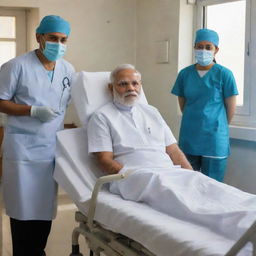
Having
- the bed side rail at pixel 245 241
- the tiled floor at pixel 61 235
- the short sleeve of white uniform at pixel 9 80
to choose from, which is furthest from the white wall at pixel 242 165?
the bed side rail at pixel 245 241

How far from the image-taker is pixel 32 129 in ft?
7.90

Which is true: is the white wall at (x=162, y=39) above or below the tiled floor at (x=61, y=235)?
above

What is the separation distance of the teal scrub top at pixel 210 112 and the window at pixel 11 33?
1917mm

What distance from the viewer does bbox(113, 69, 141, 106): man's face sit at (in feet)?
7.73

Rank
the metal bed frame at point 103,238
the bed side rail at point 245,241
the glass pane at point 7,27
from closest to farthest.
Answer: the bed side rail at point 245,241 < the metal bed frame at point 103,238 < the glass pane at point 7,27

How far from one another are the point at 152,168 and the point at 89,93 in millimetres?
609

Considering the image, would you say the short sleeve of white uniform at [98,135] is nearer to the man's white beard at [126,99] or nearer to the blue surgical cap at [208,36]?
the man's white beard at [126,99]

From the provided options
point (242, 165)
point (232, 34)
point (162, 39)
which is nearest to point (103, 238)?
point (242, 165)

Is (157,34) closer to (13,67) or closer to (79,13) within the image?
(79,13)

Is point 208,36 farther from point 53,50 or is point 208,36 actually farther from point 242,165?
point 53,50

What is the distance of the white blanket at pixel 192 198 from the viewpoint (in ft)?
4.90

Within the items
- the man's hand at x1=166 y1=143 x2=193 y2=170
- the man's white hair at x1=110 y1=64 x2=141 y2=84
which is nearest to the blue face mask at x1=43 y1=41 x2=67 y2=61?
the man's white hair at x1=110 y1=64 x2=141 y2=84

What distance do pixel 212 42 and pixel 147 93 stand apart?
131 centimetres

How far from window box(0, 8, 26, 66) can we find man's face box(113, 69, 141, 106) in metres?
2.18
